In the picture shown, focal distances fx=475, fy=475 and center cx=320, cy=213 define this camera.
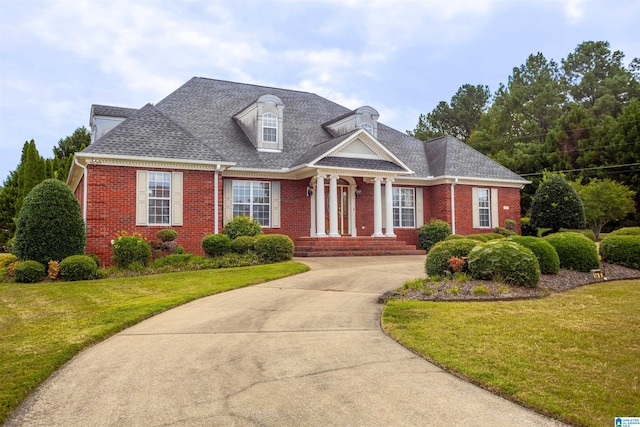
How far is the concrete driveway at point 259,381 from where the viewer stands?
12.4 feet

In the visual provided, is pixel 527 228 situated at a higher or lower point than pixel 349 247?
higher

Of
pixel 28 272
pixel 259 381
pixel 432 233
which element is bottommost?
pixel 259 381

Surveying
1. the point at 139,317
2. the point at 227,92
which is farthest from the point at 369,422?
the point at 227,92

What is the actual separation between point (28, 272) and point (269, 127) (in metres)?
11.5

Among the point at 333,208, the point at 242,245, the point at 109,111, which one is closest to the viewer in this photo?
the point at 242,245

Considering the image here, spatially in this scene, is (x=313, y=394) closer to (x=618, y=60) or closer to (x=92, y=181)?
(x=92, y=181)

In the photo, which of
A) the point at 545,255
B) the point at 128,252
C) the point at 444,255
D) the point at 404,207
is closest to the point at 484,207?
the point at 404,207

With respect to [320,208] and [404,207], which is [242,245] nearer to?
[320,208]

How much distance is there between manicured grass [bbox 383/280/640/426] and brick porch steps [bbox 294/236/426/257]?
9830 millimetres

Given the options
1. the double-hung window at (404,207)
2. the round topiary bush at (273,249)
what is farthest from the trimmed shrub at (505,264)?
the double-hung window at (404,207)

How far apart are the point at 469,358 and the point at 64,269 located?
10.8 metres

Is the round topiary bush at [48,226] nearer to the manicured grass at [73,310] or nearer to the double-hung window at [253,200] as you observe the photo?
the manicured grass at [73,310]

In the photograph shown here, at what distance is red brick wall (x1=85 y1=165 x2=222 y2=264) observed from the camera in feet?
50.2

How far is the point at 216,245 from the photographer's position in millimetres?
15008
